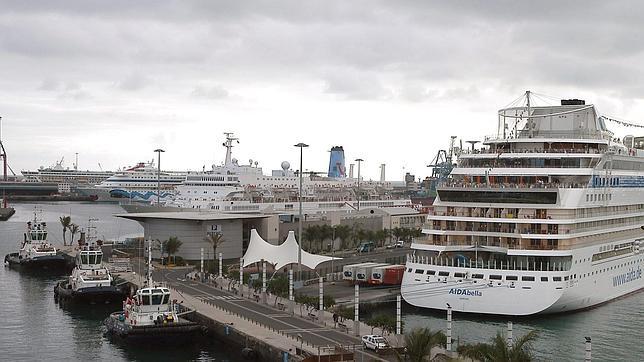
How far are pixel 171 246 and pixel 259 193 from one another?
31692 millimetres

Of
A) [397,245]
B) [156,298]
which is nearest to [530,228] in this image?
[156,298]

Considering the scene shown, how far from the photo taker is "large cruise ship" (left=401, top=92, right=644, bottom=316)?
43094 mm

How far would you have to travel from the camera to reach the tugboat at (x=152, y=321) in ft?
133

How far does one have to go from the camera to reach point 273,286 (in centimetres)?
4912

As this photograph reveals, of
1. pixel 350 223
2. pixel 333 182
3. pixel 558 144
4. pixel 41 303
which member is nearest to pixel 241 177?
pixel 333 182

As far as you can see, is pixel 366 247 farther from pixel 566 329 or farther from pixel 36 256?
pixel 566 329

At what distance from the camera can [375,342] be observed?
3372 centimetres

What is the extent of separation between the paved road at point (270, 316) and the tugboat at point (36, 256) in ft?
62.0

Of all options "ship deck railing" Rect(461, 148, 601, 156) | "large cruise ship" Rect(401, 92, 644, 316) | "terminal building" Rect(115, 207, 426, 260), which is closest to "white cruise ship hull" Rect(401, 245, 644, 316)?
"large cruise ship" Rect(401, 92, 644, 316)

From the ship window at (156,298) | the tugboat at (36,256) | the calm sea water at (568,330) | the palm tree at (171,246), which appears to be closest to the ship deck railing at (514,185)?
the calm sea water at (568,330)

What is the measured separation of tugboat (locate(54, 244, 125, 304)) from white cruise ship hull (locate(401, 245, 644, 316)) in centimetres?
2037

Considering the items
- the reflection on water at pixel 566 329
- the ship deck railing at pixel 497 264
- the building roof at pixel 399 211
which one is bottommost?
the reflection on water at pixel 566 329

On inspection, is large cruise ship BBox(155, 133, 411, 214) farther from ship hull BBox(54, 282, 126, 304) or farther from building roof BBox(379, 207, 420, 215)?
ship hull BBox(54, 282, 126, 304)

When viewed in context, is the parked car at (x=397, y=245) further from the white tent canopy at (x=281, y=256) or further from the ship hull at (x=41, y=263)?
the ship hull at (x=41, y=263)
